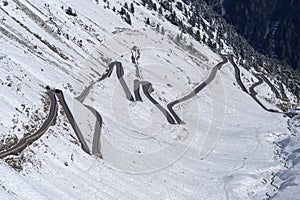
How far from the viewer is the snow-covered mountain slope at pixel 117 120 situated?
116ft

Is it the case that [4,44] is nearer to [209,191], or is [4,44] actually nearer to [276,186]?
[209,191]

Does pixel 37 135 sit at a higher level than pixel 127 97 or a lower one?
lower

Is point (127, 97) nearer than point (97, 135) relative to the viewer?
No

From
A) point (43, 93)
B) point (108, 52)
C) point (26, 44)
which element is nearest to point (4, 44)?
point (26, 44)

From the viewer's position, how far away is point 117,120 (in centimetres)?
5188

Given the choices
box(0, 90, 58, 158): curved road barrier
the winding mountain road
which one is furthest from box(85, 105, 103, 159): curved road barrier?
box(0, 90, 58, 158): curved road barrier

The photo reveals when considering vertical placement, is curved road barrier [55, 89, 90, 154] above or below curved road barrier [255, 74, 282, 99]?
below

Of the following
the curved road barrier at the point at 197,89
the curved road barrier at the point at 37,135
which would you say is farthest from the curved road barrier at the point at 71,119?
the curved road barrier at the point at 197,89

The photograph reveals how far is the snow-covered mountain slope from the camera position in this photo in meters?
35.3

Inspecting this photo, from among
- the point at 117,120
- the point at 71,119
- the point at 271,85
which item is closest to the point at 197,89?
the point at 271,85

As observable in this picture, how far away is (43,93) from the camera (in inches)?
1759

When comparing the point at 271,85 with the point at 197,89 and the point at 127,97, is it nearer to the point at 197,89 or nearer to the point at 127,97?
the point at 197,89

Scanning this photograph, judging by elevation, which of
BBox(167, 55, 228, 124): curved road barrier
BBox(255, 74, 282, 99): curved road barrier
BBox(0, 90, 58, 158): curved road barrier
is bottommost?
BBox(0, 90, 58, 158): curved road barrier

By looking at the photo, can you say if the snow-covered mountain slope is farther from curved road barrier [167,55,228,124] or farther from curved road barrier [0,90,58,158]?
curved road barrier [167,55,228,124]
